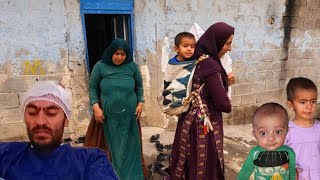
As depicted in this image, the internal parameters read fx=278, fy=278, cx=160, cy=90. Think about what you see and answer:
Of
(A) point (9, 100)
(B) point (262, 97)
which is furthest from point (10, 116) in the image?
(B) point (262, 97)

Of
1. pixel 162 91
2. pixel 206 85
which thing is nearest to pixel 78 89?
pixel 162 91

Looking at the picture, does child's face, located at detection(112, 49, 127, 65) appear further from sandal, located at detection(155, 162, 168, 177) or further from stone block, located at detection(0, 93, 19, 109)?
stone block, located at detection(0, 93, 19, 109)

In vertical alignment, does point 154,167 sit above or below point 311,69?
below

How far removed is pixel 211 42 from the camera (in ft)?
7.58

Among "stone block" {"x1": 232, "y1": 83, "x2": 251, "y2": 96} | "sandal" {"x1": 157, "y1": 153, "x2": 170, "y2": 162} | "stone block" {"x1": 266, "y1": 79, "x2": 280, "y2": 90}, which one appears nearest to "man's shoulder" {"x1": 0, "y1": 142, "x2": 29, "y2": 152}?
"sandal" {"x1": 157, "y1": 153, "x2": 170, "y2": 162}

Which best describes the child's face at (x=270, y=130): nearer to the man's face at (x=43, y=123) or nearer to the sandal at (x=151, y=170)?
the man's face at (x=43, y=123)

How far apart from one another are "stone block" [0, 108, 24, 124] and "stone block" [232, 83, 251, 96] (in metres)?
3.68

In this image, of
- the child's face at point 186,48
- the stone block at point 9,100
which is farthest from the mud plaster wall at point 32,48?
the child's face at point 186,48

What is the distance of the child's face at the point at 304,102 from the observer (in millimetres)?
1864

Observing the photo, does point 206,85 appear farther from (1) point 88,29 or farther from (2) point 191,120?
(1) point 88,29

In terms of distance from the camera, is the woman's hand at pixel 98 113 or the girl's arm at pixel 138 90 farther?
the girl's arm at pixel 138 90

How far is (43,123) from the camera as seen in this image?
1402 millimetres

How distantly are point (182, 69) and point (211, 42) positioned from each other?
1.10 feet

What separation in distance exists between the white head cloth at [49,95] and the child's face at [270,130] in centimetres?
115
